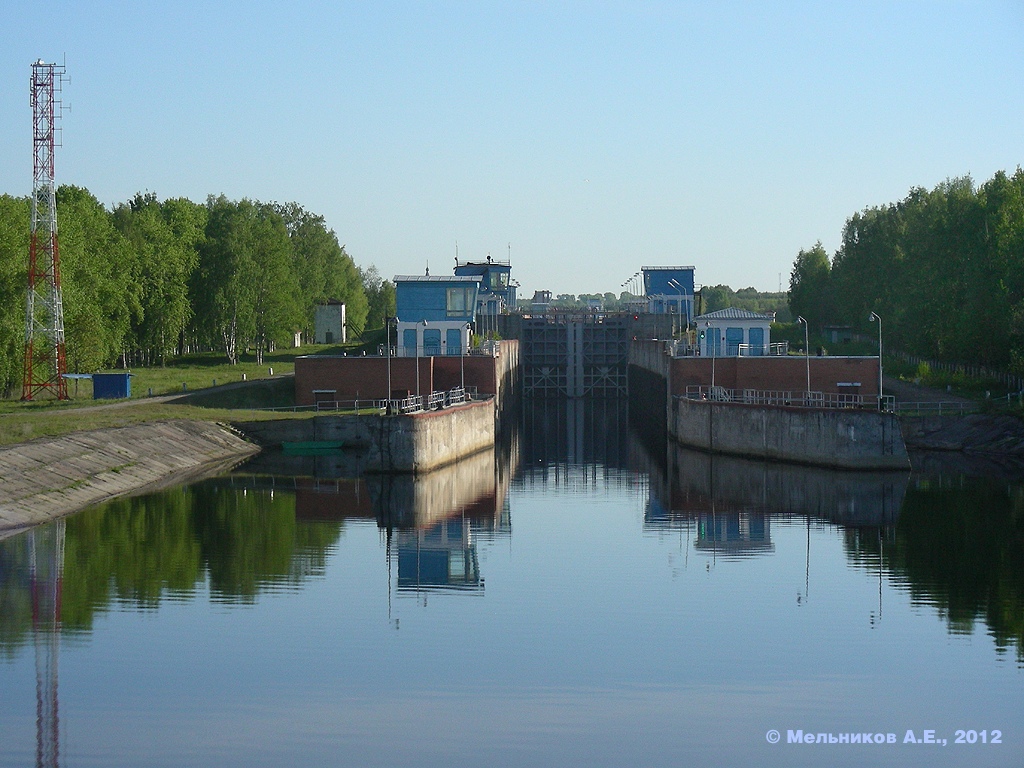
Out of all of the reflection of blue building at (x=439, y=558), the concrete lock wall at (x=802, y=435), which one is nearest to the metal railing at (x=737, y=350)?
the concrete lock wall at (x=802, y=435)

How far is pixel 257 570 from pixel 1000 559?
1802 cm

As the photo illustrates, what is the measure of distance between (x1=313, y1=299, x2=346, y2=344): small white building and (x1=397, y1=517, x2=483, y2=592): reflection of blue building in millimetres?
84320

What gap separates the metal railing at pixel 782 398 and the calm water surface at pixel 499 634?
31.3 ft

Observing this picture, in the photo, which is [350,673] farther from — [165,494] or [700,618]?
[165,494]

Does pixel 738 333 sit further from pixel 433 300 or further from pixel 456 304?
pixel 433 300

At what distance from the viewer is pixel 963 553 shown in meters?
34.0

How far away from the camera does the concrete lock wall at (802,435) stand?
48.9 metres

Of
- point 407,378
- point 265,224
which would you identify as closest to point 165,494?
point 407,378

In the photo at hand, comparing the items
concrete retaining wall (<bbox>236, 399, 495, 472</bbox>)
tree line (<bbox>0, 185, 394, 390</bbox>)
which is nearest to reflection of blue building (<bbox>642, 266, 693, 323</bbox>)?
tree line (<bbox>0, 185, 394, 390</bbox>)

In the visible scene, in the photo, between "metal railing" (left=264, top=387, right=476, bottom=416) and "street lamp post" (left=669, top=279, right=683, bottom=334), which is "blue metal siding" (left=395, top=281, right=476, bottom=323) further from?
"street lamp post" (left=669, top=279, right=683, bottom=334)

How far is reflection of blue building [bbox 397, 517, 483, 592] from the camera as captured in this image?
3067cm

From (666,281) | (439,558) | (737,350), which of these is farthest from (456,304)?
(439,558)

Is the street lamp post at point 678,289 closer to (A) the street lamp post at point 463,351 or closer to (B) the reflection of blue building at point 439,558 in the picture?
(A) the street lamp post at point 463,351

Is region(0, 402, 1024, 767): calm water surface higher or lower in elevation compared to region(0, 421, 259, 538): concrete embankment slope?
lower
